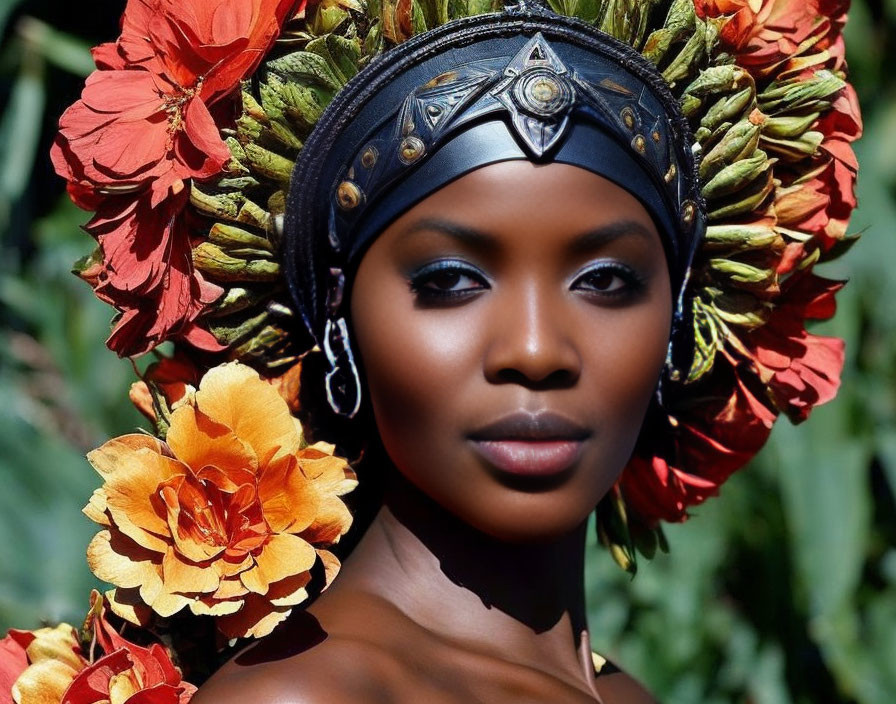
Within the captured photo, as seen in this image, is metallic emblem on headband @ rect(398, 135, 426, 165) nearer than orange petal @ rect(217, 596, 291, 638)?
No

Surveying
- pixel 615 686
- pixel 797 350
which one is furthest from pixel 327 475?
pixel 797 350

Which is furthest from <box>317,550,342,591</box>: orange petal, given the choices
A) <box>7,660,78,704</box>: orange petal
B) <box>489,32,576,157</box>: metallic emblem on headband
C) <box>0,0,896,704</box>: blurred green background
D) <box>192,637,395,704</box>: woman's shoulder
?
<box>0,0,896,704</box>: blurred green background

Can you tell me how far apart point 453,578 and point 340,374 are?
0.42m

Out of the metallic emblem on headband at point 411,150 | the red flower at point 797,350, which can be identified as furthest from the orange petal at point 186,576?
the red flower at point 797,350

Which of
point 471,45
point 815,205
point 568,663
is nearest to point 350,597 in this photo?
point 568,663

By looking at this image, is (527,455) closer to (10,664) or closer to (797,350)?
(797,350)

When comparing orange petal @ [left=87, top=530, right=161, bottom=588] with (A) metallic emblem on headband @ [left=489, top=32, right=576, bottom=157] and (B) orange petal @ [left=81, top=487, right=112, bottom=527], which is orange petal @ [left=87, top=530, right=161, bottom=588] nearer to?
(B) orange petal @ [left=81, top=487, right=112, bottom=527]

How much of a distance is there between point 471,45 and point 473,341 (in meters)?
0.52

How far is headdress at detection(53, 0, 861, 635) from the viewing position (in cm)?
232

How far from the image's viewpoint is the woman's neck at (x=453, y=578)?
99.7 inches

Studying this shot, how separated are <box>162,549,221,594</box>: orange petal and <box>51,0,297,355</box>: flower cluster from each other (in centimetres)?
47

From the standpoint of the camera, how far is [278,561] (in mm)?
2293

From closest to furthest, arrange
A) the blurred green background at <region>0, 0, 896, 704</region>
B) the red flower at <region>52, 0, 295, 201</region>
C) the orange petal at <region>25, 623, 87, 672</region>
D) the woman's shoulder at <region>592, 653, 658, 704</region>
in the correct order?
the red flower at <region>52, 0, 295, 201</region>, the orange petal at <region>25, 623, 87, 672</region>, the woman's shoulder at <region>592, 653, 658, 704</region>, the blurred green background at <region>0, 0, 896, 704</region>

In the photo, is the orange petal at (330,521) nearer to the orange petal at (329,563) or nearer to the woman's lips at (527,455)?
the orange petal at (329,563)
